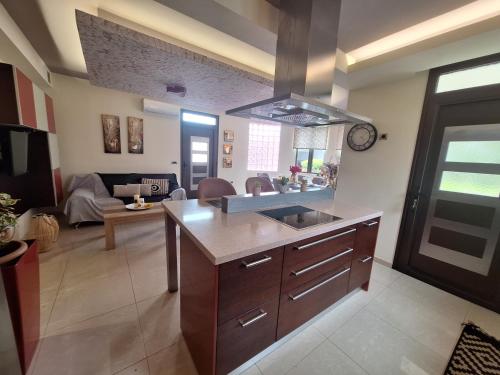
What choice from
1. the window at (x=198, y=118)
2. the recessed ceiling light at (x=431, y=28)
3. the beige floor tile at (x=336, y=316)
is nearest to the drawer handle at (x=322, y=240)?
the beige floor tile at (x=336, y=316)

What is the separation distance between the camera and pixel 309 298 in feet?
4.58

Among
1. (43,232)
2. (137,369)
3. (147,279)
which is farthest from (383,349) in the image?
(43,232)

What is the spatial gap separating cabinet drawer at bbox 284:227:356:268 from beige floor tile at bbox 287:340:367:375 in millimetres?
663

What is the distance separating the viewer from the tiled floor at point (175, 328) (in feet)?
4.20

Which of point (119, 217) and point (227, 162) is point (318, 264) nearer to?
point (119, 217)

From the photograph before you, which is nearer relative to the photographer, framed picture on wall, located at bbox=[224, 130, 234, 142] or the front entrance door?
the front entrance door

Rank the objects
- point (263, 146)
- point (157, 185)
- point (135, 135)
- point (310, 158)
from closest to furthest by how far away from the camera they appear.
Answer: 1. point (157, 185)
2. point (135, 135)
3. point (263, 146)
4. point (310, 158)

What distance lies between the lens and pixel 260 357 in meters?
1.34

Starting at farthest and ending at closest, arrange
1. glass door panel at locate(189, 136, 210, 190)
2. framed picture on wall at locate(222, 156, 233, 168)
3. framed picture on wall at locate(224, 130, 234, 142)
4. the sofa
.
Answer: framed picture on wall at locate(222, 156, 233, 168), framed picture on wall at locate(224, 130, 234, 142), glass door panel at locate(189, 136, 210, 190), the sofa

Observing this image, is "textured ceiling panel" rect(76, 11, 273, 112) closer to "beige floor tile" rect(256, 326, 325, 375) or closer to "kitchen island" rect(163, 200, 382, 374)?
"kitchen island" rect(163, 200, 382, 374)

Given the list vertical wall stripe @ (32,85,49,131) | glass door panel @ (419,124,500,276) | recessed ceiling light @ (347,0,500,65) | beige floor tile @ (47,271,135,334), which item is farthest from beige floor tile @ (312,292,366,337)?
vertical wall stripe @ (32,85,49,131)

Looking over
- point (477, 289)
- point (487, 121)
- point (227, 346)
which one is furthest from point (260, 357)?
point (487, 121)

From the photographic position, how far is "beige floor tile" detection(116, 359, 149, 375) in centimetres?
120

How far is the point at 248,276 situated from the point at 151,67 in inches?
93.4
